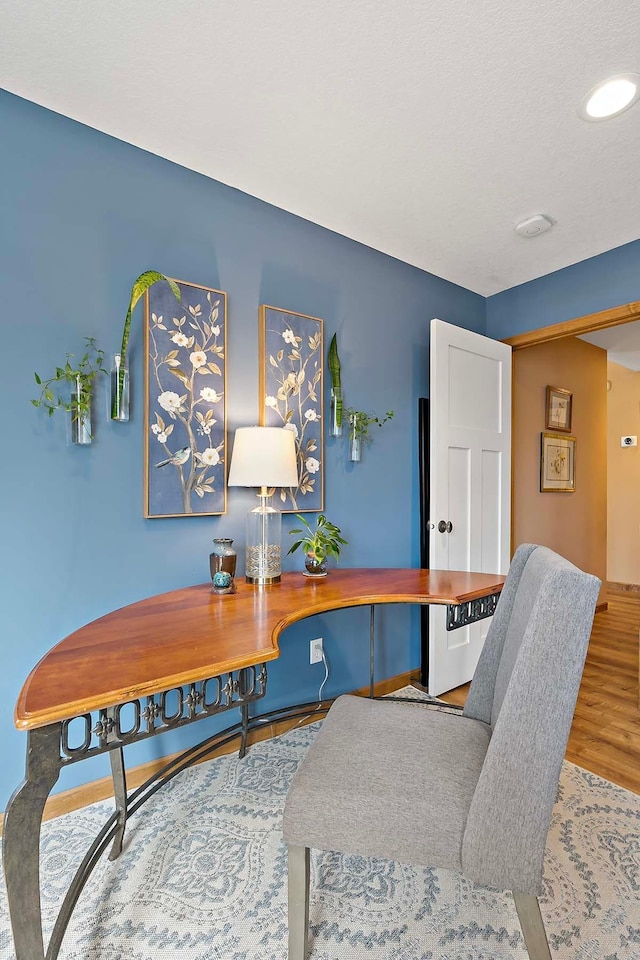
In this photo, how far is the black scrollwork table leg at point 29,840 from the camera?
0.88 metres

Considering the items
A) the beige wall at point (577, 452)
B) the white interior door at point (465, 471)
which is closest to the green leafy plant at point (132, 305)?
the white interior door at point (465, 471)

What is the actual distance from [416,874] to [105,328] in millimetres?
2148

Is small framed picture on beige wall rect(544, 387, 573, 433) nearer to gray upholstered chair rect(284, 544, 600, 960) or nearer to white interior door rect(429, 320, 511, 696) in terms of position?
white interior door rect(429, 320, 511, 696)

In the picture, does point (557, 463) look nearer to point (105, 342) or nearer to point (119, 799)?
point (105, 342)

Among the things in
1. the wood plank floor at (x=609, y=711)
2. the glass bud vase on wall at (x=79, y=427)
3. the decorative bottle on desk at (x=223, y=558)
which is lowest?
the wood plank floor at (x=609, y=711)

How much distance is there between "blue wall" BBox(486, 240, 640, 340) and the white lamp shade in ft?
6.77

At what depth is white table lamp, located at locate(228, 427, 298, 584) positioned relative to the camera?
6.10 feet

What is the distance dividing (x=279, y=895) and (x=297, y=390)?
6.24ft

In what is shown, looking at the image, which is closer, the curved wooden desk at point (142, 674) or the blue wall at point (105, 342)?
the curved wooden desk at point (142, 674)

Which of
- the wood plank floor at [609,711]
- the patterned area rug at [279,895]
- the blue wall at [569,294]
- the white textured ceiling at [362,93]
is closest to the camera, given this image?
the patterned area rug at [279,895]

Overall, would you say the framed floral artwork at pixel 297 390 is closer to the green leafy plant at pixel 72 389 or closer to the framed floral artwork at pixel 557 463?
the green leafy plant at pixel 72 389

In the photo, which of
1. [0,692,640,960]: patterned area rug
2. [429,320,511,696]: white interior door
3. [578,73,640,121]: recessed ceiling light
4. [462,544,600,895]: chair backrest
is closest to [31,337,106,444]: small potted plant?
[0,692,640,960]: patterned area rug

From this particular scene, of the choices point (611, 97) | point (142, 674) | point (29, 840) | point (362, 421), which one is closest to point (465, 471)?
point (362, 421)

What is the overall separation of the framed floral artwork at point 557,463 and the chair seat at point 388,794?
306 cm
